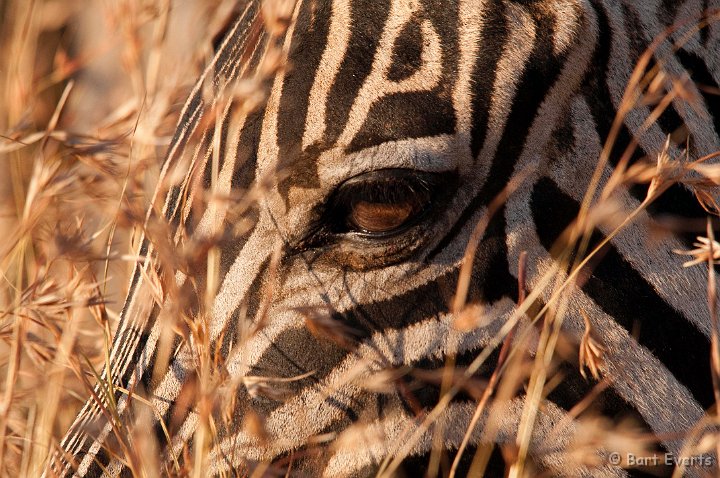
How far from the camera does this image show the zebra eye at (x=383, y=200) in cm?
177

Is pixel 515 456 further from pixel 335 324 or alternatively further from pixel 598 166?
pixel 598 166

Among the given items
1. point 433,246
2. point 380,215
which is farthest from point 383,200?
point 433,246

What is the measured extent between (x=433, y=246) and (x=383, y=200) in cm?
15

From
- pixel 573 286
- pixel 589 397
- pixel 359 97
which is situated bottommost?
pixel 589 397

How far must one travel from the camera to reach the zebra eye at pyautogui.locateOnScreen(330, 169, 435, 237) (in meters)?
1.77

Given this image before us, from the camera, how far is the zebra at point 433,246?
180cm

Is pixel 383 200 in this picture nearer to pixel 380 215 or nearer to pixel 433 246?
pixel 380 215

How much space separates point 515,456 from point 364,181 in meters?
0.66

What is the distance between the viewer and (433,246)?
1.83m

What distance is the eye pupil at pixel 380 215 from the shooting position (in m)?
1.79

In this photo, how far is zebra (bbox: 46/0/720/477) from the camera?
1799 mm

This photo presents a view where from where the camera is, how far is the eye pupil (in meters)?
1.79

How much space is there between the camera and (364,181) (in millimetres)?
1771

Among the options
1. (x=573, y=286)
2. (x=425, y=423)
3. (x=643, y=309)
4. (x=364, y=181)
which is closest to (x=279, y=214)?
(x=364, y=181)
